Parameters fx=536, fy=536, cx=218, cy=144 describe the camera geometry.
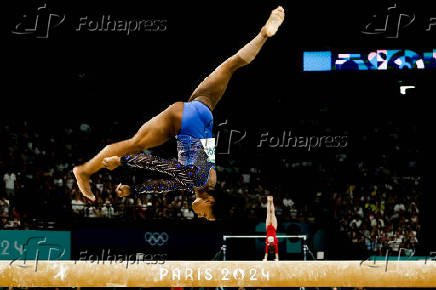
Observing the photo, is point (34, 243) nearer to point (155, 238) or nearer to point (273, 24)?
point (155, 238)

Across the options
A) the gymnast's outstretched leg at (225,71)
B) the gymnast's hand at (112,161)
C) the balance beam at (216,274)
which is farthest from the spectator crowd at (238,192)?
the gymnast's hand at (112,161)

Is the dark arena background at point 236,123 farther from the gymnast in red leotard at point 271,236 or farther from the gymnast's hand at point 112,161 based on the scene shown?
the gymnast's hand at point 112,161

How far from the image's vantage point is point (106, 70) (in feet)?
47.6

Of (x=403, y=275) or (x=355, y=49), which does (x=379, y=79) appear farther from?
(x=403, y=275)

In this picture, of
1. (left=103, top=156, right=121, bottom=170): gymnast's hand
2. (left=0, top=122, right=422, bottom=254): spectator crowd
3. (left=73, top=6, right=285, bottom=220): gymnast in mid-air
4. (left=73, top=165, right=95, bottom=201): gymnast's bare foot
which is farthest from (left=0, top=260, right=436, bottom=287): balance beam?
(left=0, top=122, right=422, bottom=254): spectator crowd

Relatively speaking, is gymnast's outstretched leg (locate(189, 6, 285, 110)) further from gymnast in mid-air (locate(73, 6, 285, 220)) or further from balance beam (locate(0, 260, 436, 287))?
balance beam (locate(0, 260, 436, 287))

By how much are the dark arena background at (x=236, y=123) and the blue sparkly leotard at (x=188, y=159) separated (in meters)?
6.31

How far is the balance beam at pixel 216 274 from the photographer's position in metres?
5.59

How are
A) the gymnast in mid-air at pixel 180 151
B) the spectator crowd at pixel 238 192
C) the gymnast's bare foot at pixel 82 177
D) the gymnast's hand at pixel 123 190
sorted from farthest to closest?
the spectator crowd at pixel 238 192 → the gymnast's bare foot at pixel 82 177 → the gymnast in mid-air at pixel 180 151 → the gymnast's hand at pixel 123 190

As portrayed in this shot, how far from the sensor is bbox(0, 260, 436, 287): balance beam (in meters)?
5.59

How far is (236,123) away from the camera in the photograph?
15.3m

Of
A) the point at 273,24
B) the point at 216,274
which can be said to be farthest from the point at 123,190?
the point at 273,24

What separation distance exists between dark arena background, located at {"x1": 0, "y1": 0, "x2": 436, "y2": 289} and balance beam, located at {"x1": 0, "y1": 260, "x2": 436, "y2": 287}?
237 inches

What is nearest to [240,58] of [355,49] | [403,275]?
[403,275]
